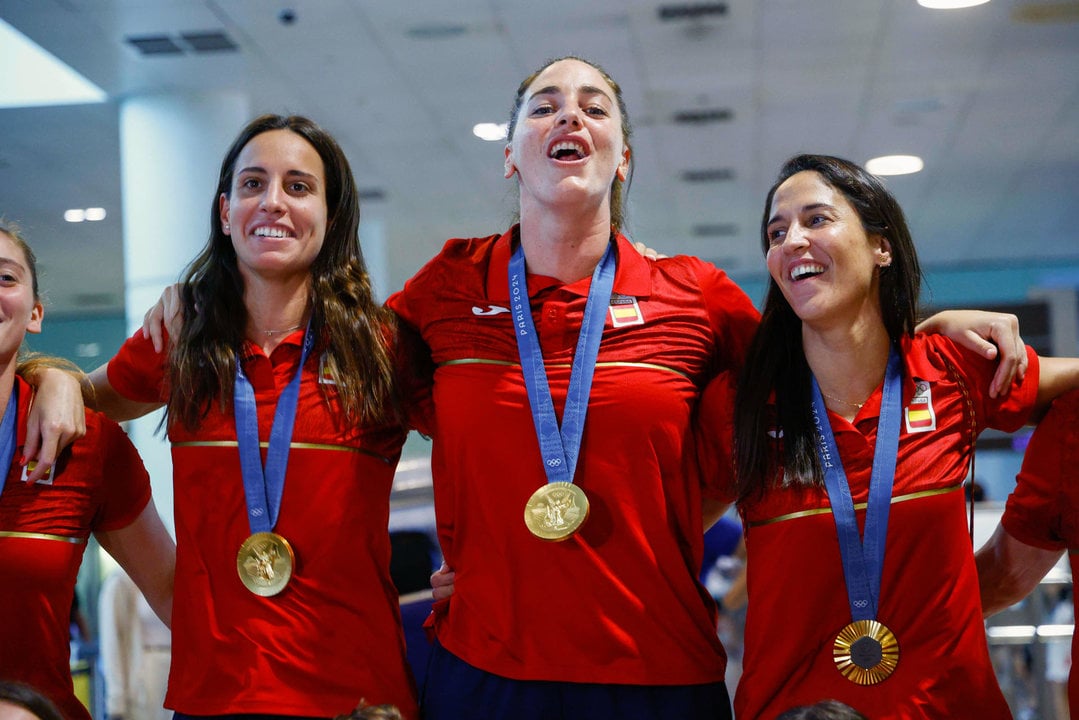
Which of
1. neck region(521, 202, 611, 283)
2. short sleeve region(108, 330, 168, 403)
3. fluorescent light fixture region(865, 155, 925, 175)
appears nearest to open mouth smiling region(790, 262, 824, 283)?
neck region(521, 202, 611, 283)

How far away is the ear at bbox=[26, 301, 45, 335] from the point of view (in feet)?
9.66

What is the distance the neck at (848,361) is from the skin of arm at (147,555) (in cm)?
157

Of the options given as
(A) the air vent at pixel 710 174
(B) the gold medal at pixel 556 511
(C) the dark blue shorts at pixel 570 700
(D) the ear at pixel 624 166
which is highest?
(A) the air vent at pixel 710 174

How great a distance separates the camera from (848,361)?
2.67 meters

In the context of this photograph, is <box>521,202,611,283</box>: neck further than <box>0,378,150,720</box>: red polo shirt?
Yes

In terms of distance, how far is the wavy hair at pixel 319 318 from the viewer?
2768 millimetres

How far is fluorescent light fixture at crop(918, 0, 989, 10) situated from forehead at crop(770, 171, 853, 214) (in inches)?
200

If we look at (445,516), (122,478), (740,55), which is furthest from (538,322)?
(740,55)

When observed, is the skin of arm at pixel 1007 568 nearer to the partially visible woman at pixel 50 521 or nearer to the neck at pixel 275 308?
the neck at pixel 275 308

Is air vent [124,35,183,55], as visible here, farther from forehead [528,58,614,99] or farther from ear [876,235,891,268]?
ear [876,235,891,268]

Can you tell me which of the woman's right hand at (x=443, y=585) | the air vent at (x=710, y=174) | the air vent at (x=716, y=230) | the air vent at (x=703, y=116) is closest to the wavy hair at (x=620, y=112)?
the woman's right hand at (x=443, y=585)

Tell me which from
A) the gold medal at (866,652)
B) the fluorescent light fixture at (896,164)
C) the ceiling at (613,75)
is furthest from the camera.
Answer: the fluorescent light fixture at (896,164)

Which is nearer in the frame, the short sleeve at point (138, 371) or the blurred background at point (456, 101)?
the short sleeve at point (138, 371)

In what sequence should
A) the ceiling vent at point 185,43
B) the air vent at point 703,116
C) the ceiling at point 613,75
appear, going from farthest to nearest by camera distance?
the air vent at point 703,116, the ceiling vent at point 185,43, the ceiling at point 613,75
